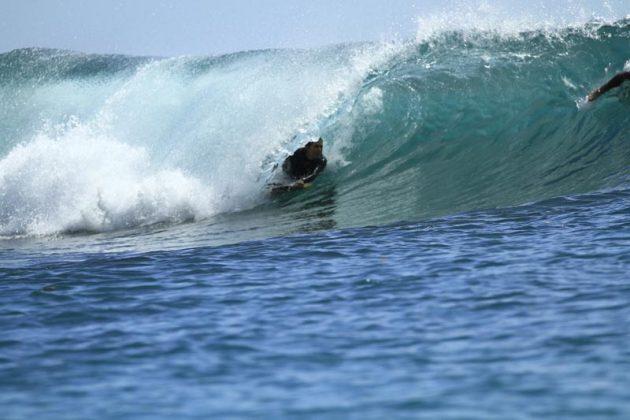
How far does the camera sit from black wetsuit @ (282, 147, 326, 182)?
13.8 metres

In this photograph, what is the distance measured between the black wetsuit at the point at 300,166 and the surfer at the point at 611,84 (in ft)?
14.7

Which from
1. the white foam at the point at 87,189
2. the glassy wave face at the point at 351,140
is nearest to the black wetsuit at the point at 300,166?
the glassy wave face at the point at 351,140

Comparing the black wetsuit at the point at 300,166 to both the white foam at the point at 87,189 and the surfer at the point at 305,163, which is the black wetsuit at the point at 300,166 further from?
the white foam at the point at 87,189

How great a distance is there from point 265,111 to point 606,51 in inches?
227

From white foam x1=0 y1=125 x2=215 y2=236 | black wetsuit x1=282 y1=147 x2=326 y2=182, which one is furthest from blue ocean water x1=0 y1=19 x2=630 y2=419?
black wetsuit x1=282 y1=147 x2=326 y2=182

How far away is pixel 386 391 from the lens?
495 cm

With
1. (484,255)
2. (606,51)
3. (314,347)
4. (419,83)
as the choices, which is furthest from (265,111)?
(314,347)

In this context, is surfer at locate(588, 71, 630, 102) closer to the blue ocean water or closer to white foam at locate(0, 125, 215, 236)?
the blue ocean water

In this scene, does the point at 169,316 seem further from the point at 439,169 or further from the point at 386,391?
the point at 439,169

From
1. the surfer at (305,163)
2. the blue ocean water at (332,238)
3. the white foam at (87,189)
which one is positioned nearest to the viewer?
the blue ocean water at (332,238)

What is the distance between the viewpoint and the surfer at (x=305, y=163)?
13789mm

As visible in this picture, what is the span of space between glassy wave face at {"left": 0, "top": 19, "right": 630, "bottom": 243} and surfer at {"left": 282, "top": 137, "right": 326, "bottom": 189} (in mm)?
244

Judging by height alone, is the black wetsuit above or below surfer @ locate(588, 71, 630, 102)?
below

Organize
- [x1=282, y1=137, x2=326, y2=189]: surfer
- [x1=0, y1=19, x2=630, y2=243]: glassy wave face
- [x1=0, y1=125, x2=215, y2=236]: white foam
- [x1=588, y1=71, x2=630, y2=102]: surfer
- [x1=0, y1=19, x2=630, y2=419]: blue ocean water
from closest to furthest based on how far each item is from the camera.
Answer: [x1=0, y1=19, x2=630, y2=419]: blue ocean water → [x1=0, y1=19, x2=630, y2=243]: glassy wave face → [x1=0, y1=125, x2=215, y2=236]: white foam → [x1=282, y1=137, x2=326, y2=189]: surfer → [x1=588, y1=71, x2=630, y2=102]: surfer
